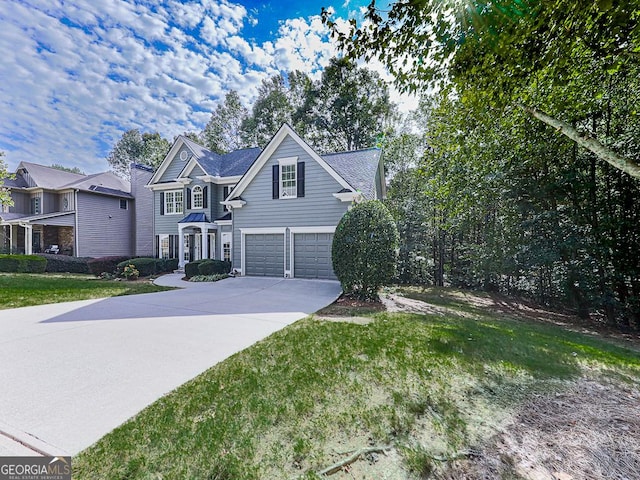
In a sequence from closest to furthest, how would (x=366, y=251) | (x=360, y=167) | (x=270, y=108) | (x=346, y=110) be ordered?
(x=366, y=251) → (x=360, y=167) → (x=346, y=110) → (x=270, y=108)

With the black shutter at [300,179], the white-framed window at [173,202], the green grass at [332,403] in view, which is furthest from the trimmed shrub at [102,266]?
the green grass at [332,403]

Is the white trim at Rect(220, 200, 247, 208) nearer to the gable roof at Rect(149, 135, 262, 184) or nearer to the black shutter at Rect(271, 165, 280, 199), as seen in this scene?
the black shutter at Rect(271, 165, 280, 199)

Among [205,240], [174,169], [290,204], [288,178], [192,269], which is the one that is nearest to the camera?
[290,204]

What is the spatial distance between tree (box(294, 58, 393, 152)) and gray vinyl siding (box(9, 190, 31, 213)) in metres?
23.5

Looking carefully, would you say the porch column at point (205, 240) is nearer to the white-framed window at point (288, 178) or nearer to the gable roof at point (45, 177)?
the white-framed window at point (288, 178)

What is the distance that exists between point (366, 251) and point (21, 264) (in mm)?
20252

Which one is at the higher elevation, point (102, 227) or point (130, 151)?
point (130, 151)

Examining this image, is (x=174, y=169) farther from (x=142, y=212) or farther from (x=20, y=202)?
(x=20, y=202)

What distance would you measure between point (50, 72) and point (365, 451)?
1669cm

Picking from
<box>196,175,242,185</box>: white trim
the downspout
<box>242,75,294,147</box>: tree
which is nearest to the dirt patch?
<box>196,175,242,185</box>: white trim

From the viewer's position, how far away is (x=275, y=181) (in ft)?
42.5

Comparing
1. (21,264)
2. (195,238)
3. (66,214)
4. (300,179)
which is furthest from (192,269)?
(66,214)

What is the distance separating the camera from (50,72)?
1101 centimetres

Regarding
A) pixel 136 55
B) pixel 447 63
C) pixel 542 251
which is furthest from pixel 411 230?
pixel 136 55
